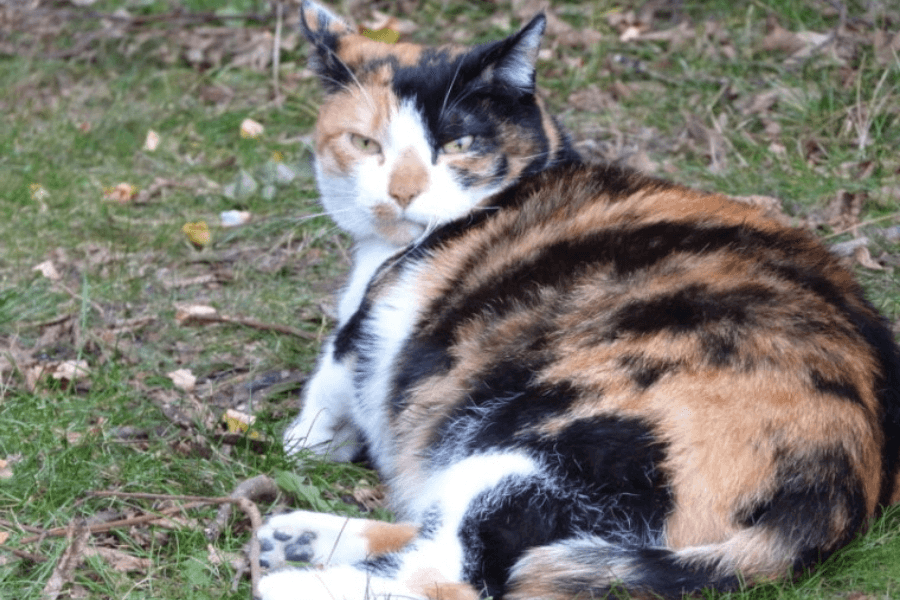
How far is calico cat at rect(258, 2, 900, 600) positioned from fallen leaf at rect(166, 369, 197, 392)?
0.58 metres

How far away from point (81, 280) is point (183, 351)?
2.51ft

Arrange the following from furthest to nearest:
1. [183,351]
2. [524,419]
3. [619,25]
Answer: [619,25] < [183,351] < [524,419]

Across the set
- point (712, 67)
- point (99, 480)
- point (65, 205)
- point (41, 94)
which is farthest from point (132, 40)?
point (99, 480)

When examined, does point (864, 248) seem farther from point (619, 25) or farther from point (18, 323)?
point (18, 323)

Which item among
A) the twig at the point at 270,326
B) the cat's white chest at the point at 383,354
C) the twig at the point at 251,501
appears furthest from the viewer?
the twig at the point at 270,326

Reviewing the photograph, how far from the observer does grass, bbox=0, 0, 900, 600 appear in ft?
8.71

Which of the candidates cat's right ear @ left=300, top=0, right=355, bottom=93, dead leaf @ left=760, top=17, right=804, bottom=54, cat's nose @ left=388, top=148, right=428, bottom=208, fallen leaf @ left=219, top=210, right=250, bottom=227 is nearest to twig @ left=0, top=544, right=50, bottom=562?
cat's nose @ left=388, top=148, right=428, bottom=208

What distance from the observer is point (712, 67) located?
5152 mm

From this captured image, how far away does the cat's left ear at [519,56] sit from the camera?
283 cm

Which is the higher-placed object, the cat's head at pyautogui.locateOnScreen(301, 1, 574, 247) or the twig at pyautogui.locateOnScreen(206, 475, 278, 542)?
the cat's head at pyautogui.locateOnScreen(301, 1, 574, 247)

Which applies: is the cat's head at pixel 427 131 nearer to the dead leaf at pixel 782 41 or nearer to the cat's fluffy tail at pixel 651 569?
the cat's fluffy tail at pixel 651 569

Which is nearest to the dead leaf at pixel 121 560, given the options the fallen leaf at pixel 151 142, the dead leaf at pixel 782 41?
the fallen leaf at pixel 151 142

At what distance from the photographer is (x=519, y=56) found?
9.43 ft

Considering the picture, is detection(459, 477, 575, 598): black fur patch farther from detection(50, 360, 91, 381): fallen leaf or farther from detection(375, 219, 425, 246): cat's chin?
detection(50, 360, 91, 381): fallen leaf
